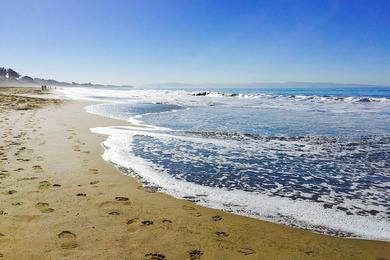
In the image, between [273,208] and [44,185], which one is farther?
[44,185]

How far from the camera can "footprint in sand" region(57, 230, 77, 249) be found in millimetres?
4367

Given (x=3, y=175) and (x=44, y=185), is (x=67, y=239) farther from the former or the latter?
(x=3, y=175)

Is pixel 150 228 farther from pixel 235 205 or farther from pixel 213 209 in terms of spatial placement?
pixel 235 205

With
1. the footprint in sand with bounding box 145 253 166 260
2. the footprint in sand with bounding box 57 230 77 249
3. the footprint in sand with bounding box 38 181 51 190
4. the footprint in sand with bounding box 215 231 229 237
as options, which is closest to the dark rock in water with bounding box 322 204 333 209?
the footprint in sand with bounding box 215 231 229 237

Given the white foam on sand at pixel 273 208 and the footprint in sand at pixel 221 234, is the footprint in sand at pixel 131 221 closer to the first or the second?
the footprint in sand at pixel 221 234

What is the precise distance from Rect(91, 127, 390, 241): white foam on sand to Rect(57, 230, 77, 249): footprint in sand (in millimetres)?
2355

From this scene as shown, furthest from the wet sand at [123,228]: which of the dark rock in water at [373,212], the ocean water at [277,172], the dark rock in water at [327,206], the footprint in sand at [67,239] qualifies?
the dark rock in water at [327,206]

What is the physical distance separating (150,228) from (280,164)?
5.05m

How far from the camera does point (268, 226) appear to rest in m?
5.28

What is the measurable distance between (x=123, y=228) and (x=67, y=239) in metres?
0.78

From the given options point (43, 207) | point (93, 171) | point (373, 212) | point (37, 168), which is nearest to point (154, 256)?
point (43, 207)

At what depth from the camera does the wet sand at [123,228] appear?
14.2ft

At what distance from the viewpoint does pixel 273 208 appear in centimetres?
603

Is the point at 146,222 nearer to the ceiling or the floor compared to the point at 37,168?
nearer to the floor
